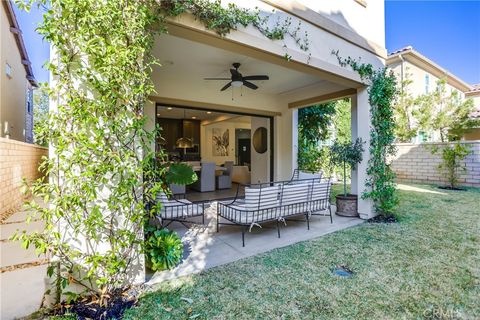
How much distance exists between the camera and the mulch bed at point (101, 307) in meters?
2.03

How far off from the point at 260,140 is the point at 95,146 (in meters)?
6.80

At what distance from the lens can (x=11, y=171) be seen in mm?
4156

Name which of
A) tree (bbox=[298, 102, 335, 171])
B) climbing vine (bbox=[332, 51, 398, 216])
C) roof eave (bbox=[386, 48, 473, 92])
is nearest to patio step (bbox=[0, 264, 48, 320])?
climbing vine (bbox=[332, 51, 398, 216])

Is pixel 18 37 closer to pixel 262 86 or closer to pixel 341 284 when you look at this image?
pixel 262 86

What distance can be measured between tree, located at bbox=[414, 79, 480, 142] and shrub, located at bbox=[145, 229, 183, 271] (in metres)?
12.3

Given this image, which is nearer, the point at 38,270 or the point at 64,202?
the point at 64,202

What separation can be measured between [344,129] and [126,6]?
393 inches

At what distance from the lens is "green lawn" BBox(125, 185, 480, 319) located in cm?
212

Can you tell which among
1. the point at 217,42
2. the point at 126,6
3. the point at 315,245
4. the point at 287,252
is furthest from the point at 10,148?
the point at 315,245

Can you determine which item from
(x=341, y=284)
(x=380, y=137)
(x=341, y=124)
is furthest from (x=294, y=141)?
(x=341, y=284)

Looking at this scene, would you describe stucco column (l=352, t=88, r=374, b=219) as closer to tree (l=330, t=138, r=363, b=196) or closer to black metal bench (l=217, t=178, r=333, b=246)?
tree (l=330, t=138, r=363, b=196)

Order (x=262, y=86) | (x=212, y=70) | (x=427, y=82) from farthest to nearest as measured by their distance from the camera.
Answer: (x=427, y=82) < (x=262, y=86) < (x=212, y=70)

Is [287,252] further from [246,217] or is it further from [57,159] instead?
[57,159]

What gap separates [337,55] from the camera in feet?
14.6
